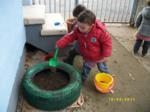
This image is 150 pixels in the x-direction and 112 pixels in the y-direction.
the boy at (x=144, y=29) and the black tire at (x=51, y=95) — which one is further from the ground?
the boy at (x=144, y=29)

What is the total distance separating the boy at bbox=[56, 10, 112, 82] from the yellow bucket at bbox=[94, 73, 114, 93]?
0.46ft

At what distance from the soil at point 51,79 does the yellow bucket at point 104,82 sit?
351 millimetres

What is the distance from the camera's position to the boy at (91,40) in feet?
7.33

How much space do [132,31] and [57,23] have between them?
1743mm

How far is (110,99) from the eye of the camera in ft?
7.88

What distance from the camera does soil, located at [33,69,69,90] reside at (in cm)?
233

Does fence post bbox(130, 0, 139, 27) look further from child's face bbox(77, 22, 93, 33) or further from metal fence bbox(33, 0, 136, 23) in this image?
child's face bbox(77, 22, 93, 33)

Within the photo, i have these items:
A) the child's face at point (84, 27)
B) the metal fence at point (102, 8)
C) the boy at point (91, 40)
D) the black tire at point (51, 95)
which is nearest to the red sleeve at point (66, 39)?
the boy at point (91, 40)

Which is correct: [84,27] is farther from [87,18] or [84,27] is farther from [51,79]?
[51,79]

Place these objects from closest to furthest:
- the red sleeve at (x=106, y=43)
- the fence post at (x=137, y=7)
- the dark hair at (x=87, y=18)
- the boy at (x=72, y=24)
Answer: the dark hair at (x=87, y=18)
the red sleeve at (x=106, y=43)
the boy at (x=72, y=24)
the fence post at (x=137, y=7)

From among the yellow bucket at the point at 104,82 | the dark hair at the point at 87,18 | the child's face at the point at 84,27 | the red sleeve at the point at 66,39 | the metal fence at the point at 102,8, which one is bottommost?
the yellow bucket at the point at 104,82

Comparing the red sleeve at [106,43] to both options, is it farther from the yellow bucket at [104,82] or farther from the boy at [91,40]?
the yellow bucket at [104,82]

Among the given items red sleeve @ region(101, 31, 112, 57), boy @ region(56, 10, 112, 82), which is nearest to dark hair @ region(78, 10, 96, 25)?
boy @ region(56, 10, 112, 82)

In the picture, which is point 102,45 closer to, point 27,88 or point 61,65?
point 61,65
